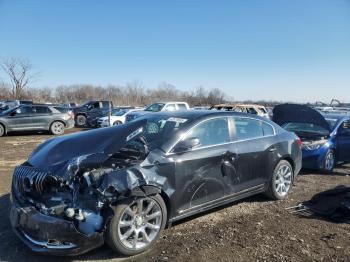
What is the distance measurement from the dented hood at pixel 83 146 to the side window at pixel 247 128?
64.1 inches

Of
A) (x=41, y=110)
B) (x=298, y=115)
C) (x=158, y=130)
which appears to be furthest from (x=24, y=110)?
(x=158, y=130)

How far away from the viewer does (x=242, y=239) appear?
4.66 meters

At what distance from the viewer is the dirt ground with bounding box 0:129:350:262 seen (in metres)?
4.19

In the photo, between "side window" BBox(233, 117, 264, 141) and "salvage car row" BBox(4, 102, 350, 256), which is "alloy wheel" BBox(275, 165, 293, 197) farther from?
"side window" BBox(233, 117, 264, 141)

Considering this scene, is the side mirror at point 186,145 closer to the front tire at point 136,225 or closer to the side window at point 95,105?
the front tire at point 136,225

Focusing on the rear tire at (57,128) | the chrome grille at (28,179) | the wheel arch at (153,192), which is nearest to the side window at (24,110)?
the rear tire at (57,128)

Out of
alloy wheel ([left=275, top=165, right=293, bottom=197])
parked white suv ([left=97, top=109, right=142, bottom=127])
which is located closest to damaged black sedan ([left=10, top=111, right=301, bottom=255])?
alloy wheel ([left=275, top=165, right=293, bottom=197])

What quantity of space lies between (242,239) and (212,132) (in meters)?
1.52

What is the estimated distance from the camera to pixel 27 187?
4.32 m

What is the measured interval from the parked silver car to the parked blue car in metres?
13.1

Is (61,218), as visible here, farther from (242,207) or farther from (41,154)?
(242,207)

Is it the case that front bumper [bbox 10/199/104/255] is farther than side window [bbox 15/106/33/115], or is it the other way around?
side window [bbox 15/106/33/115]

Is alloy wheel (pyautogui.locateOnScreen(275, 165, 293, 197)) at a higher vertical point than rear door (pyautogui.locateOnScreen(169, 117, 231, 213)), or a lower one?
lower

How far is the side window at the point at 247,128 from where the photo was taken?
226 inches
